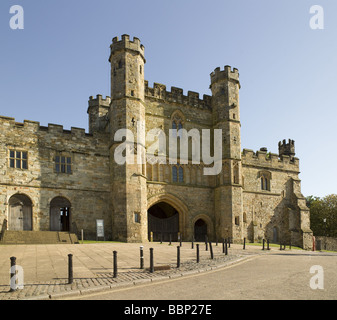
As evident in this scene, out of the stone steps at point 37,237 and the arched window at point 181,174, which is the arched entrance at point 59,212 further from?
the arched window at point 181,174

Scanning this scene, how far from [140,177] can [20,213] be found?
8.47 m

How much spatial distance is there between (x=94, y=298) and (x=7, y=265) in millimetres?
5546

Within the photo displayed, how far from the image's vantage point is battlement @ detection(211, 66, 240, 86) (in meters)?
30.3

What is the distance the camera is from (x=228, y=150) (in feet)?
95.6

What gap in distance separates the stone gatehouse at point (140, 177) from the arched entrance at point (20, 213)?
6cm

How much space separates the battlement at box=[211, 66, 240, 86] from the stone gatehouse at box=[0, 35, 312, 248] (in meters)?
0.10

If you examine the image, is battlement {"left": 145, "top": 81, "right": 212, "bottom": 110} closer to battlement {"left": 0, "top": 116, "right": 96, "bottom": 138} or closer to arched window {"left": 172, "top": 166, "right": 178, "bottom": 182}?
arched window {"left": 172, "top": 166, "right": 178, "bottom": 182}

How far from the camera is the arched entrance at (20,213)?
21.7 meters

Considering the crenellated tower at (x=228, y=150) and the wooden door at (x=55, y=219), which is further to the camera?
the crenellated tower at (x=228, y=150)

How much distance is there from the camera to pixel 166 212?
31.1 metres

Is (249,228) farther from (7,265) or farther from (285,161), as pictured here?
(7,265)

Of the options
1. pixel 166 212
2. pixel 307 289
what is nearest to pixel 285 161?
pixel 166 212

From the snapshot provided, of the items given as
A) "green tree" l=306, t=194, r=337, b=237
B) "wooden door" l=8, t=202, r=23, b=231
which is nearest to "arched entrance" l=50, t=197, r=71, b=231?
"wooden door" l=8, t=202, r=23, b=231
